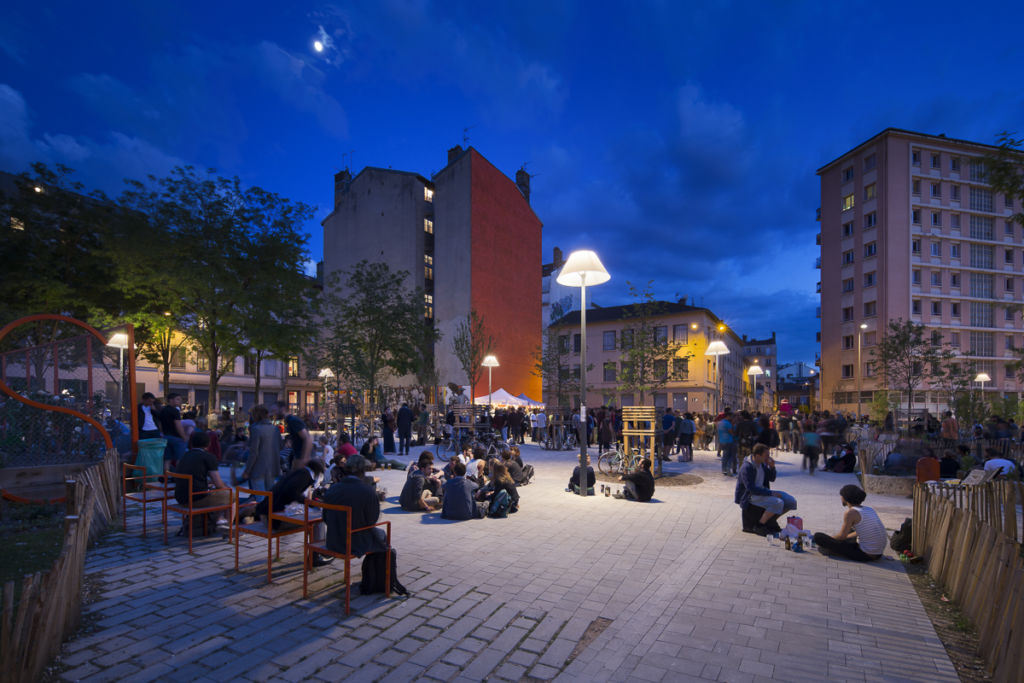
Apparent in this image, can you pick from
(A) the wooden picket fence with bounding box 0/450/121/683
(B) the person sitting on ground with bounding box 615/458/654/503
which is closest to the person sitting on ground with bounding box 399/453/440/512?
(B) the person sitting on ground with bounding box 615/458/654/503

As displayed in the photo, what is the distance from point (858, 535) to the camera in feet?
21.7

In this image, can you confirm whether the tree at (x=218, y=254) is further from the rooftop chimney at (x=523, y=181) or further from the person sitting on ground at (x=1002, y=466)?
the rooftop chimney at (x=523, y=181)

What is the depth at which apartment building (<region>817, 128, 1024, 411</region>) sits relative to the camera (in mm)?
43000

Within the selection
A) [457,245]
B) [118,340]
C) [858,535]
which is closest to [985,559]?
[858,535]

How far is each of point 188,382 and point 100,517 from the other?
3693cm

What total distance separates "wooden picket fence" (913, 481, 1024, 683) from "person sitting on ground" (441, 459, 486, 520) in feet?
20.0

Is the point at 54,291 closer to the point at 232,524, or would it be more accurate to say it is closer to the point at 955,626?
the point at 232,524

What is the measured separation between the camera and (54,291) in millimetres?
16797

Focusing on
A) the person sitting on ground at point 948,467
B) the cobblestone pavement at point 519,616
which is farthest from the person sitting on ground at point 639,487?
the person sitting on ground at point 948,467

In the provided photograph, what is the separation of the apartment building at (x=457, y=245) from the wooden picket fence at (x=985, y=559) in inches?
1318

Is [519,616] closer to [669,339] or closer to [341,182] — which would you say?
[669,339]

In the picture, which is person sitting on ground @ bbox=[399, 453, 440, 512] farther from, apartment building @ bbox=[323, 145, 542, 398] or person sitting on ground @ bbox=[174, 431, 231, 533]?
apartment building @ bbox=[323, 145, 542, 398]

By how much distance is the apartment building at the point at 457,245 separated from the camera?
3912 cm

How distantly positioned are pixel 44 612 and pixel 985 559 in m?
6.98
